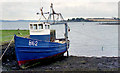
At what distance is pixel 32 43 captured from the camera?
62.5 ft

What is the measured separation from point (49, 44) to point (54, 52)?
186 centimetres

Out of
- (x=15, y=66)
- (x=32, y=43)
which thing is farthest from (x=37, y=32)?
(x=15, y=66)

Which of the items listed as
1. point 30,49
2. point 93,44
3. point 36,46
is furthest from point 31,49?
point 93,44

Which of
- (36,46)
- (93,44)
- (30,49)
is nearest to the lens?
(30,49)

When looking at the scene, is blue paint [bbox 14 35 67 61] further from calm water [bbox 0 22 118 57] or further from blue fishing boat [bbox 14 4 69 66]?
calm water [bbox 0 22 118 57]

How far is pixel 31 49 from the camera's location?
62.7ft

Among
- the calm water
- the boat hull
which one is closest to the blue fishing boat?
the boat hull

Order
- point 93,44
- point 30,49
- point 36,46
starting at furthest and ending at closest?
point 93,44
point 36,46
point 30,49

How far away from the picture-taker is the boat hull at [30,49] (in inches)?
721

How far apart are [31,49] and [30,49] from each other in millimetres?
118

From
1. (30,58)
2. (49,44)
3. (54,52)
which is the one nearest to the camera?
(30,58)

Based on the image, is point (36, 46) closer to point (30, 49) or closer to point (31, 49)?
point (31, 49)

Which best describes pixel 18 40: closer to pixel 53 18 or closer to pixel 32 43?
pixel 32 43

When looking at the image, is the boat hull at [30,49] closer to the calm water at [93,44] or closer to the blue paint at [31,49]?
the blue paint at [31,49]
